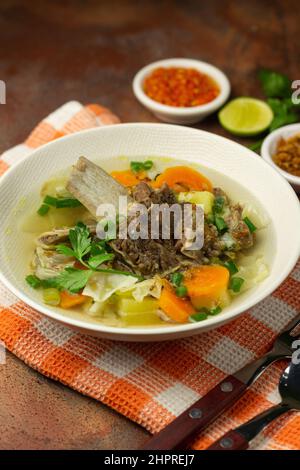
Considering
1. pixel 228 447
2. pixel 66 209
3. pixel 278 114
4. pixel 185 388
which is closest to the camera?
pixel 228 447

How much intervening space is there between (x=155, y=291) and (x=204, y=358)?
33 centimetres

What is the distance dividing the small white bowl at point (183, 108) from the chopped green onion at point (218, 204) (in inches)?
47.9

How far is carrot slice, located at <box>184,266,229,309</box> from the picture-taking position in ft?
8.72

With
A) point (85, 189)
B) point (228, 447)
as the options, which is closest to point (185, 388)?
point (228, 447)

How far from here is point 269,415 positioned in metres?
2.44

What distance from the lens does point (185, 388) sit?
8.54 feet

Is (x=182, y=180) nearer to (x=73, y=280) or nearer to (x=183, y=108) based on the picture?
(x=73, y=280)

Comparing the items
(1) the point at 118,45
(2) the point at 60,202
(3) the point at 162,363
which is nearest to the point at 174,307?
(3) the point at 162,363

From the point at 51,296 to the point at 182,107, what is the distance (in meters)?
1.94

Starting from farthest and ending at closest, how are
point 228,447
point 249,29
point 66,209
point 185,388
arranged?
point 249,29, point 66,209, point 185,388, point 228,447

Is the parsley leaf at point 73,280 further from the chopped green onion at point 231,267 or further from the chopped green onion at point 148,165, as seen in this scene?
the chopped green onion at point 148,165

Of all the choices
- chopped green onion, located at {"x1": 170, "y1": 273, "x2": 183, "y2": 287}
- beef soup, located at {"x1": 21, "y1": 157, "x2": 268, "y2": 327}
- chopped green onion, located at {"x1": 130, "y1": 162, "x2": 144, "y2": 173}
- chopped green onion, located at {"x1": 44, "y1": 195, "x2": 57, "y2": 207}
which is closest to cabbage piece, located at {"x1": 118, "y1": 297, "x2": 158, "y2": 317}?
beef soup, located at {"x1": 21, "y1": 157, "x2": 268, "y2": 327}
